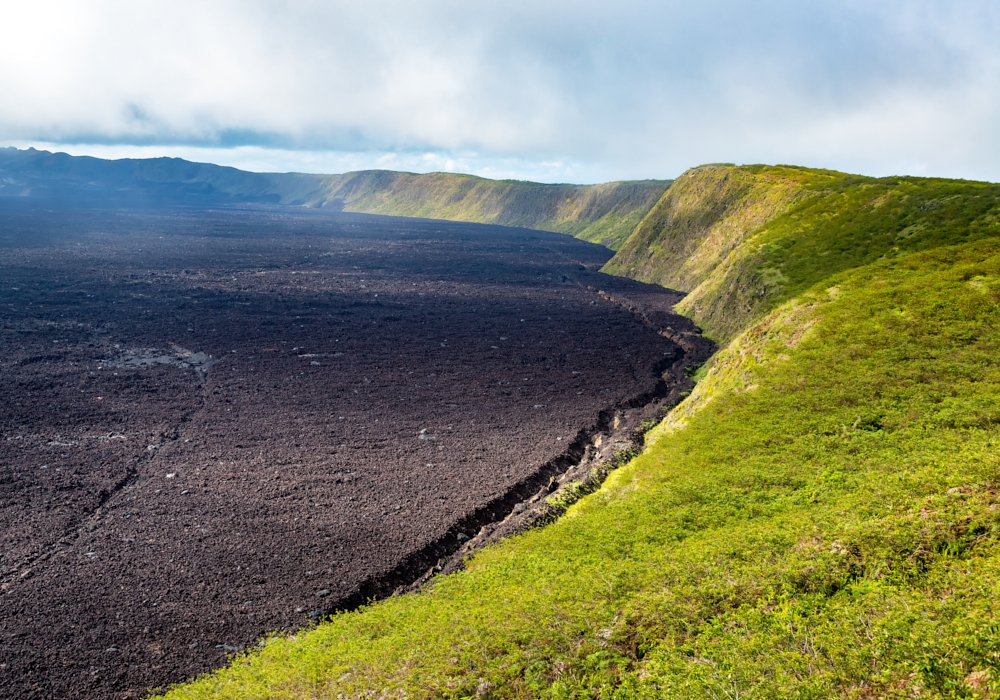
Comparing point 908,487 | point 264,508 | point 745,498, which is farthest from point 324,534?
point 908,487

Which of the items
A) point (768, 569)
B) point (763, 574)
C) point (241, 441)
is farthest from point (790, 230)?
point (241, 441)

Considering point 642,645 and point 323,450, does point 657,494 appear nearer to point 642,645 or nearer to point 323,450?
point 642,645

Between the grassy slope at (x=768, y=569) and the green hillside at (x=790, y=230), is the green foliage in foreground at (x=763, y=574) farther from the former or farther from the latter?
the green hillside at (x=790, y=230)

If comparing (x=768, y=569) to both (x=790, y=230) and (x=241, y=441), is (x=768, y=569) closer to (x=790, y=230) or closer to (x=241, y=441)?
(x=241, y=441)

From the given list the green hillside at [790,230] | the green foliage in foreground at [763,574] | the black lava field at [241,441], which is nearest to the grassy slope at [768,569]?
the green foliage in foreground at [763,574]

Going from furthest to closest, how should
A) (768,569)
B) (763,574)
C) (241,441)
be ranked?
(241,441)
(768,569)
(763,574)

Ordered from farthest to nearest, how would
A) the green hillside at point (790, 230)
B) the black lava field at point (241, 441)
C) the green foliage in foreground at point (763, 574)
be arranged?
1. the green hillside at point (790, 230)
2. the black lava field at point (241, 441)
3. the green foliage in foreground at point (763, 574)
